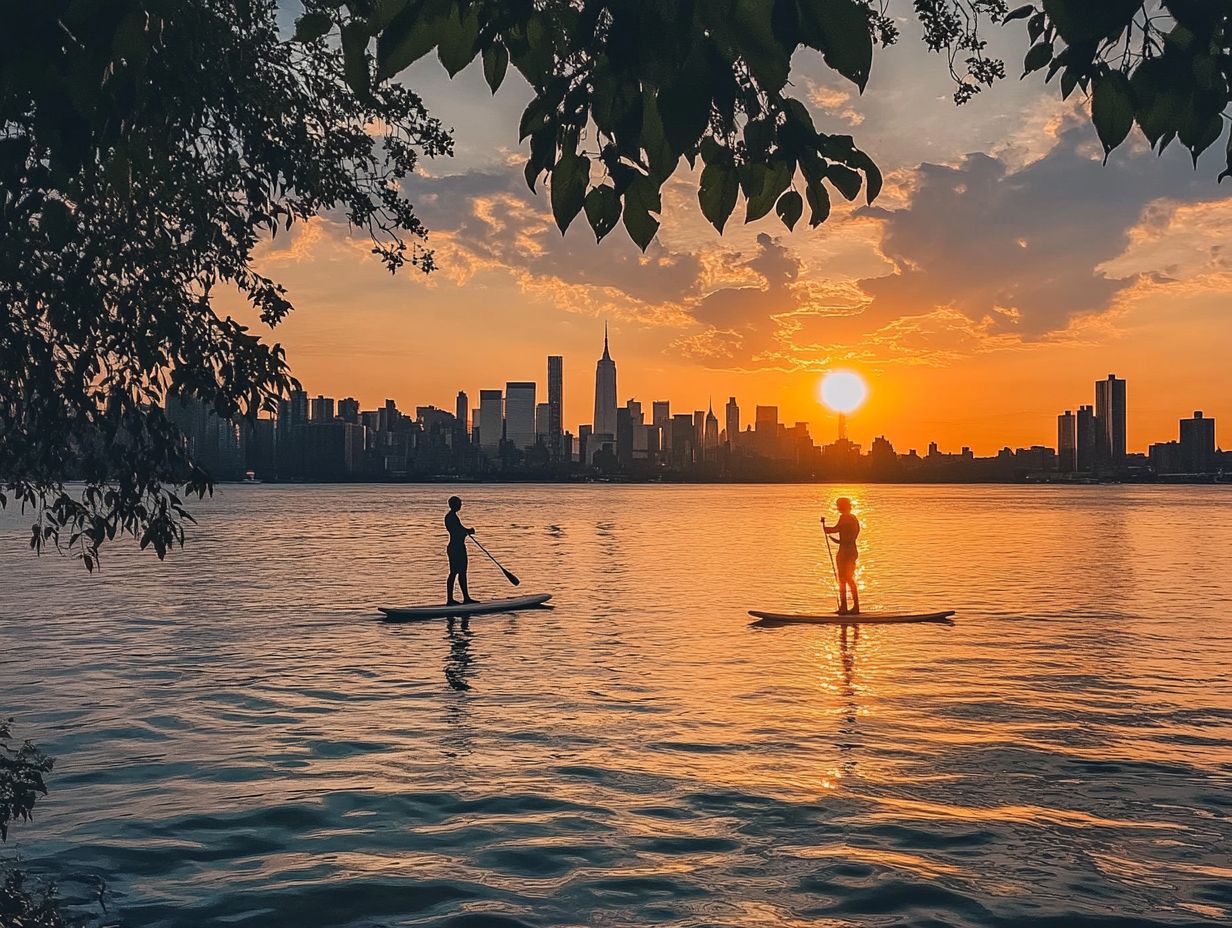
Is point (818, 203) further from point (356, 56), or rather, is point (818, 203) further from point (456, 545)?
point (456, 545)

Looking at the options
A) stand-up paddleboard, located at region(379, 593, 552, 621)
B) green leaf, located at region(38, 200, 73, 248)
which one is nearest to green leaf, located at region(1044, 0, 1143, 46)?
green leaf, located at region(38, 200, 73, 248)

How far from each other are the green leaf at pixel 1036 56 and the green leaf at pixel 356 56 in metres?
2.37

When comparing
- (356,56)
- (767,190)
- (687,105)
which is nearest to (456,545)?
(767,190)

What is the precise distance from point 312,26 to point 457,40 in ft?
2.02

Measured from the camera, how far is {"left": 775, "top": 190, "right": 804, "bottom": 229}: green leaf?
12.6ft

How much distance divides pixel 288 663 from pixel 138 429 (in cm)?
1529

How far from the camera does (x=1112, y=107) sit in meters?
3.41

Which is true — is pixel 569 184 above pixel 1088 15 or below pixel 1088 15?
below

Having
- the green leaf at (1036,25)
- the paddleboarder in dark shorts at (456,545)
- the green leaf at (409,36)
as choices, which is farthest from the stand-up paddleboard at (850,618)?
the green leaf at (409,36)

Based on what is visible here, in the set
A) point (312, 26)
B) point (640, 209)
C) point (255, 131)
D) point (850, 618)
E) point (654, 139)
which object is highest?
point (255, 131)

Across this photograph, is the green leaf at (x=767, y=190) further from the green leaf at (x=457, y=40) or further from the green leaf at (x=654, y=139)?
the green leaf at (x=457, y=40)

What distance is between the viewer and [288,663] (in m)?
22.6

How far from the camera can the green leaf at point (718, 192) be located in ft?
10.9

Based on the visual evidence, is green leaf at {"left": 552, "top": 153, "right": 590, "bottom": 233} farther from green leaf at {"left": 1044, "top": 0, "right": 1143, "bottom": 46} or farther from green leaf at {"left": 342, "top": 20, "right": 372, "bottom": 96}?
green leaf at {"left": 1044, "top": 0, "right": 1143, "bottom": 46}
